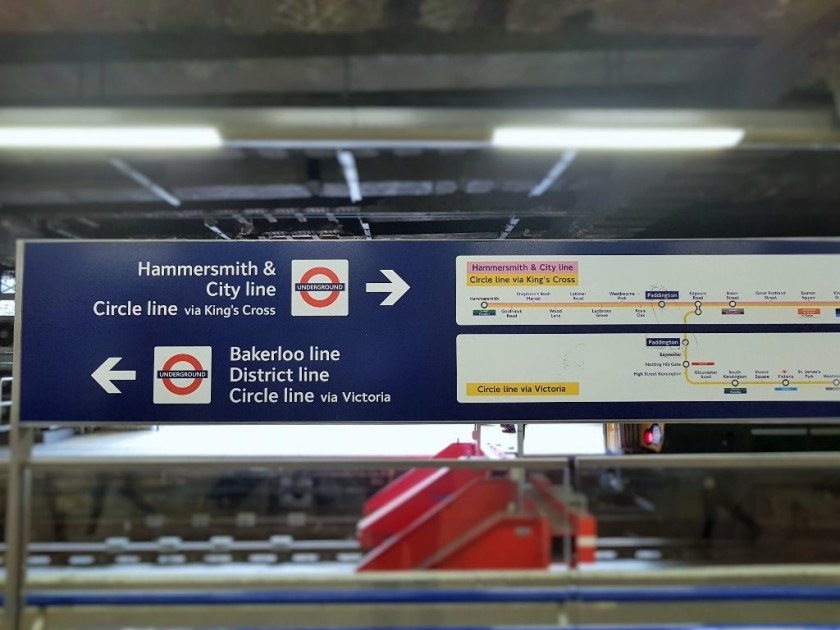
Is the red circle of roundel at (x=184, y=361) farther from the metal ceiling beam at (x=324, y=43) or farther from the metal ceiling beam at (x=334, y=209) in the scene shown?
the metal ceiling beam at (x=324, y=43)

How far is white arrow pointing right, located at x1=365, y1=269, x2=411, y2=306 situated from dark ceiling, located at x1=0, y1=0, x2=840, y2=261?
2.03 ft

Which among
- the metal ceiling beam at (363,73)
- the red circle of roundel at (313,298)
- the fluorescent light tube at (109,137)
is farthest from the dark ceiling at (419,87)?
the red circle of roundel at (313,298)

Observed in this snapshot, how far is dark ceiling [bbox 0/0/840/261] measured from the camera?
256 centimetres

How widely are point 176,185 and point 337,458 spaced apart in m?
1.88

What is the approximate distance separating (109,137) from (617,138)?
231cm

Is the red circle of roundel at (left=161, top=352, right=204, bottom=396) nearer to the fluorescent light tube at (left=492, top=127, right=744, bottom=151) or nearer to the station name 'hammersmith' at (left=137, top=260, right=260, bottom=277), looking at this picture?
the station name 'hammersmith' at (left=137, top=260, right=260, bottom=277)

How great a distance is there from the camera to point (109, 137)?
258cm

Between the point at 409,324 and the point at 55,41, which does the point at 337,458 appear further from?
the point at 55,41

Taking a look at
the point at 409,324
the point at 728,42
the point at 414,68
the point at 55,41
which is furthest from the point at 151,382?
the point at 728,42

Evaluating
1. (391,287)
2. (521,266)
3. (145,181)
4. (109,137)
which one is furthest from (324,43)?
(521,266)

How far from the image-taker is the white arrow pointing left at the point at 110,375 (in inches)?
120

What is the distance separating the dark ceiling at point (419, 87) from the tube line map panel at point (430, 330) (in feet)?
1.55

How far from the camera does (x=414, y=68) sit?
2.82 metres

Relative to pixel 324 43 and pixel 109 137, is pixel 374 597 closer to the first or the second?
pixel 109 137
